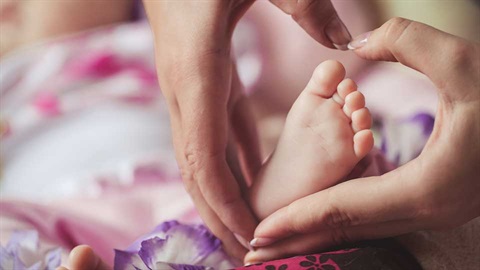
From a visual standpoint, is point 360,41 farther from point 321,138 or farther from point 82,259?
point 82,259

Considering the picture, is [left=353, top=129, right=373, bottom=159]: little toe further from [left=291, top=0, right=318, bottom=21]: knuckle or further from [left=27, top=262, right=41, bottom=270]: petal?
[left=27, top=262, right=41, bottom=270]: petal

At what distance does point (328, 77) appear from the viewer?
1.82 ft

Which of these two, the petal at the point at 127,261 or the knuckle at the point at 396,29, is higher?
the knuckle at the point at 396,29

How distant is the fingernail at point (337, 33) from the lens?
0.59 m

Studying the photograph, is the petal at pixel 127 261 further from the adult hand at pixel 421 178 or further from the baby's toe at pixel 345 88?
the baby's toe at pixel 345 88

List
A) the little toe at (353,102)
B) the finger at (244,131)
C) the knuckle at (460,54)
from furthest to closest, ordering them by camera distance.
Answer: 1. the finger at (244,131)
2. the little toe at (353,102)
3. the knuckle at (460,54)

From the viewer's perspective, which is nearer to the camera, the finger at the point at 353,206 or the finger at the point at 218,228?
the finger at the point at 353,206

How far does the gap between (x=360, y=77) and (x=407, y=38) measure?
1.71 ft

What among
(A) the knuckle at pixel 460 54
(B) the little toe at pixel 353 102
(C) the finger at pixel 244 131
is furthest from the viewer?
(C) the finger at pixel 244 131

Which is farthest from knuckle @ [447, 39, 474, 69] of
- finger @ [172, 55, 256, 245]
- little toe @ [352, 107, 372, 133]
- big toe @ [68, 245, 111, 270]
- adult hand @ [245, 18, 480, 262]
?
big toe @ [68, 245, 111, 270]

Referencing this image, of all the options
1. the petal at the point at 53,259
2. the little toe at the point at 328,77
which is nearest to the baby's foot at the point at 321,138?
the little toe at the point at 328,77

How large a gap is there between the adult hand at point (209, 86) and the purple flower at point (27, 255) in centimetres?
16

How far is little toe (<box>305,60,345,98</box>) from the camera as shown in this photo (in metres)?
0.56

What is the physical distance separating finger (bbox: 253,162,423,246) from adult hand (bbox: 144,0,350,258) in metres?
0.06
